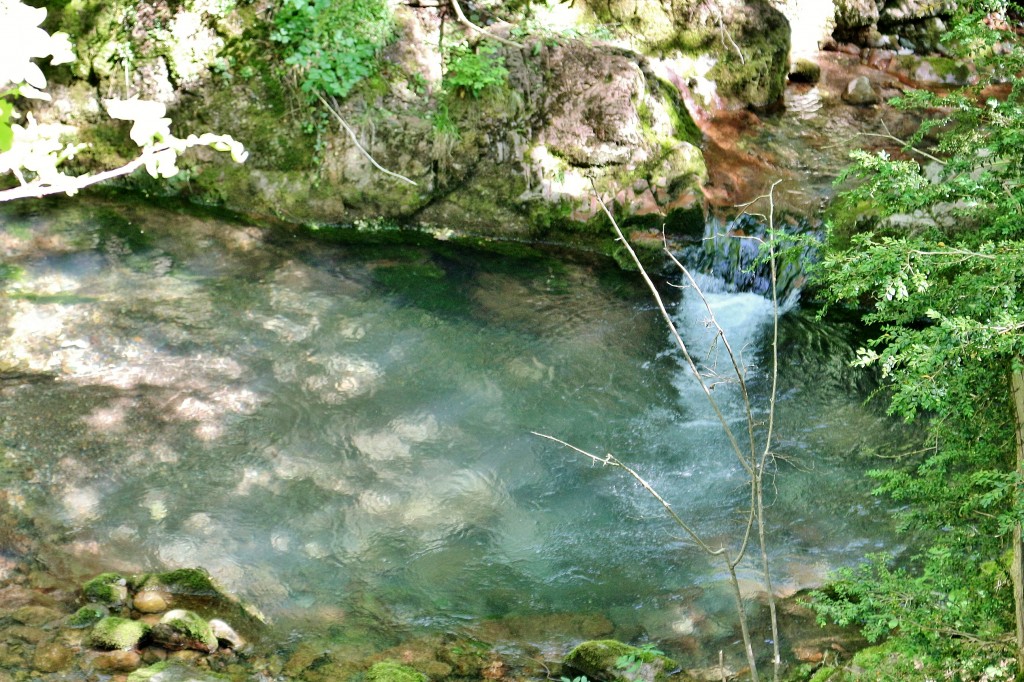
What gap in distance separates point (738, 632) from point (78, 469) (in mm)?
3953

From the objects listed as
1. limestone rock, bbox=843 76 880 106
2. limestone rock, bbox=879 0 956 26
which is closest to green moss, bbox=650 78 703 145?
limestone rock, bbox=843 76 880 106

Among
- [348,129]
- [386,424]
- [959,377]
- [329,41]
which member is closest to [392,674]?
[386,424]

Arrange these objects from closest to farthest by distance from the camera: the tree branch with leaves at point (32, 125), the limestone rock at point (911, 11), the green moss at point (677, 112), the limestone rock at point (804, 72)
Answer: the tree branch with leaves at point (32, 125) → the green moss at point (677, 112) → the limestone rock at point (804, 72) → the limestone rock at point (911, 11)

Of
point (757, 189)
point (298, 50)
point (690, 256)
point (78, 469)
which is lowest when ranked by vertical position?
point (78, 469)

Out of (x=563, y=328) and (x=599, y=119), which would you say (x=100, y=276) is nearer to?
(x=563, y=328)

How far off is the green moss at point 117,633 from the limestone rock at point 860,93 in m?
10.3

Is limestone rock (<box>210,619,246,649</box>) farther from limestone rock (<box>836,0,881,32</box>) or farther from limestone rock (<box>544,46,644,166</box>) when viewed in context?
limestone rock (<box>836,0,881,32</box>)

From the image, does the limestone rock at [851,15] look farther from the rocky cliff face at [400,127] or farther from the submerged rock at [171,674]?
the submerged rock at [171,674]

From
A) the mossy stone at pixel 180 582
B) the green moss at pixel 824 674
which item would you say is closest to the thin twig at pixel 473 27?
the mossy stone at pixel 180 582

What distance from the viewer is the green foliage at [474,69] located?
8211 mm

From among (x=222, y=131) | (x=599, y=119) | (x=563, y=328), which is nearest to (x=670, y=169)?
(x=599, y=119)

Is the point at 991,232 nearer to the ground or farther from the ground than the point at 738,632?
farther from the ground

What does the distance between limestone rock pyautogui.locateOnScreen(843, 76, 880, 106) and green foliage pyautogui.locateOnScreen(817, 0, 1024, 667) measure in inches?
287

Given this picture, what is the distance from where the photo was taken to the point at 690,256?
315 inches
